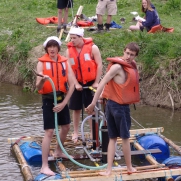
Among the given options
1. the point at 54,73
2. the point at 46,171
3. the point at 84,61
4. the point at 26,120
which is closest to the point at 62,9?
the point at 26,120

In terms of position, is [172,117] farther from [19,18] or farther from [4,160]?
[19,18]

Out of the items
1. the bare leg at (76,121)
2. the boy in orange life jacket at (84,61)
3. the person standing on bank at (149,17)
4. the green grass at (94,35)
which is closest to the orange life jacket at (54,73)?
the boy in orange life jacket at (84,61)

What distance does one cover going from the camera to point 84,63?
24.1 feet

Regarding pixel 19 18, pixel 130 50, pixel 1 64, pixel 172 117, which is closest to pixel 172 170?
pixel 130 50

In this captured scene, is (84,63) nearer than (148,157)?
No

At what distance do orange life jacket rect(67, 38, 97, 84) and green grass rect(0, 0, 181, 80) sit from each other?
3.53 metres

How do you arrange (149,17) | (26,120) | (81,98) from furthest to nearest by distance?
1. (149,17)
2. (26,120)
3. (81,98)

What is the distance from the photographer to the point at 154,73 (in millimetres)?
10688

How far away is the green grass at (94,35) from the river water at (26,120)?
1.00 metres

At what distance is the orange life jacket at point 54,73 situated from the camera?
6625 mm

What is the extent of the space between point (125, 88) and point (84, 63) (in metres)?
1.36

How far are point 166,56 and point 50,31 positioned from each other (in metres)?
3.98

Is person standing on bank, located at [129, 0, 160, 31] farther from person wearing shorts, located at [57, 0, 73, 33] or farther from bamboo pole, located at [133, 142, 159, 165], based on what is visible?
bamboo pole, located at [133, 142, 159, 165]

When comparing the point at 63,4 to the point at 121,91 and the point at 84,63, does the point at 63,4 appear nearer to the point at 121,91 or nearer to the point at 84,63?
the point at 84,63
